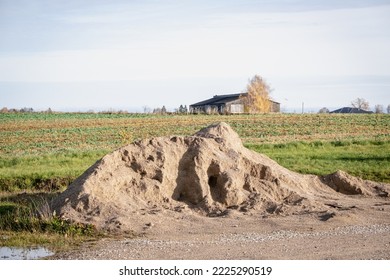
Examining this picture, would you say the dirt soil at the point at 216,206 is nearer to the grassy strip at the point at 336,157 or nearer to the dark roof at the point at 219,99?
the grassy strip at the point at 336,157

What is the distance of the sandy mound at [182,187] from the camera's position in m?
15.0

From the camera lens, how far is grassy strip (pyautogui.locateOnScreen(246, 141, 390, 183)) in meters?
23.3

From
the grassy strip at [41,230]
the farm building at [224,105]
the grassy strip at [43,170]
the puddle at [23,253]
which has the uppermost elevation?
the farm building at [224,105]

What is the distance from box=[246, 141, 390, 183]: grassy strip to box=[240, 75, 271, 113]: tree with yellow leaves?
49905 mm

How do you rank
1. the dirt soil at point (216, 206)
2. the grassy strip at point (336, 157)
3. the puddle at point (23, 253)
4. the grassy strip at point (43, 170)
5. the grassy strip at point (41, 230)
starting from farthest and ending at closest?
the grassy strip at point (336, 157) < the grassy strip at point (43, 170) < the grassy strip at point (41, 230) < the dirt soil at point (216, 206) < the puddle at point (23, 253)

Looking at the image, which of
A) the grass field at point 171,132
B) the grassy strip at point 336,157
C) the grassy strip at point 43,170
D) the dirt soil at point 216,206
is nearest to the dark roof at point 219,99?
the grass field at point 171,132

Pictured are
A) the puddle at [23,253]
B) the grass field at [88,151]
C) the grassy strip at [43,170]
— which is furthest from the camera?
the grassy strip at [43,170]

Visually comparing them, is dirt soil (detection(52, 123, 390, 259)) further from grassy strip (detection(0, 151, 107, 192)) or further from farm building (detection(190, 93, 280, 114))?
farm building (detection(190, 93, 280, 114))

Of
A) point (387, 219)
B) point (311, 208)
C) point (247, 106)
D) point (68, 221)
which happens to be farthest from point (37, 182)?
point (247, 106)

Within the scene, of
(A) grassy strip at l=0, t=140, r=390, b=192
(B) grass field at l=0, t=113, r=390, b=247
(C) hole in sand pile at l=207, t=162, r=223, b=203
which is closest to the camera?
(B) grass field at l=0, t=113, r=390, b=247

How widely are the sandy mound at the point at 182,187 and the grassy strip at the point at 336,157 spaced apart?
4.93 m

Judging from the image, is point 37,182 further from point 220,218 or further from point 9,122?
point 9,122

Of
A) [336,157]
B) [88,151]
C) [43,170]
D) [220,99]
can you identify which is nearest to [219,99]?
[220,99]

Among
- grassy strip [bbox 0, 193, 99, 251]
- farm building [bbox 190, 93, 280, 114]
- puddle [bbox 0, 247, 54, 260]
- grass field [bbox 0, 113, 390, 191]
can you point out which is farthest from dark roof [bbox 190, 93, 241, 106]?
puddle [bbox 0, 247, 54, 260]
